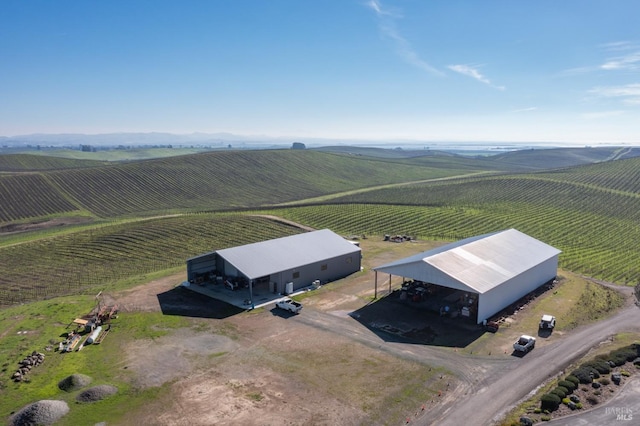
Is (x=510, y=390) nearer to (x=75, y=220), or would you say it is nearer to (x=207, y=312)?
(x=207, y=312)

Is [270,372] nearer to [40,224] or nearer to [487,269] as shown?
[487,269]

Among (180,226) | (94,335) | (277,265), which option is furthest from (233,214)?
(94,335)

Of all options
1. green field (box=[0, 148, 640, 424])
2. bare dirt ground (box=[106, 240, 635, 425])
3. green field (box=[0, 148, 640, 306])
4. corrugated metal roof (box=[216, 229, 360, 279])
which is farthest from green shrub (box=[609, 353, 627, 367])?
corrugated metal roof (box=[216, 229, 360, 279])

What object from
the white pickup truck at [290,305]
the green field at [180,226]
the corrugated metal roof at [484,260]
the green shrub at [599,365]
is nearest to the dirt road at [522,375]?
the green shrub at [599,365]

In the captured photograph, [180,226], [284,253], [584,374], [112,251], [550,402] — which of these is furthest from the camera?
[180,226]

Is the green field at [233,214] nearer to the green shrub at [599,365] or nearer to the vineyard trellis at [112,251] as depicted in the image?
the vineyard trellis at [112,251]

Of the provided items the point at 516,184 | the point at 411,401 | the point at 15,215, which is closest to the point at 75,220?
the point at 15,215
